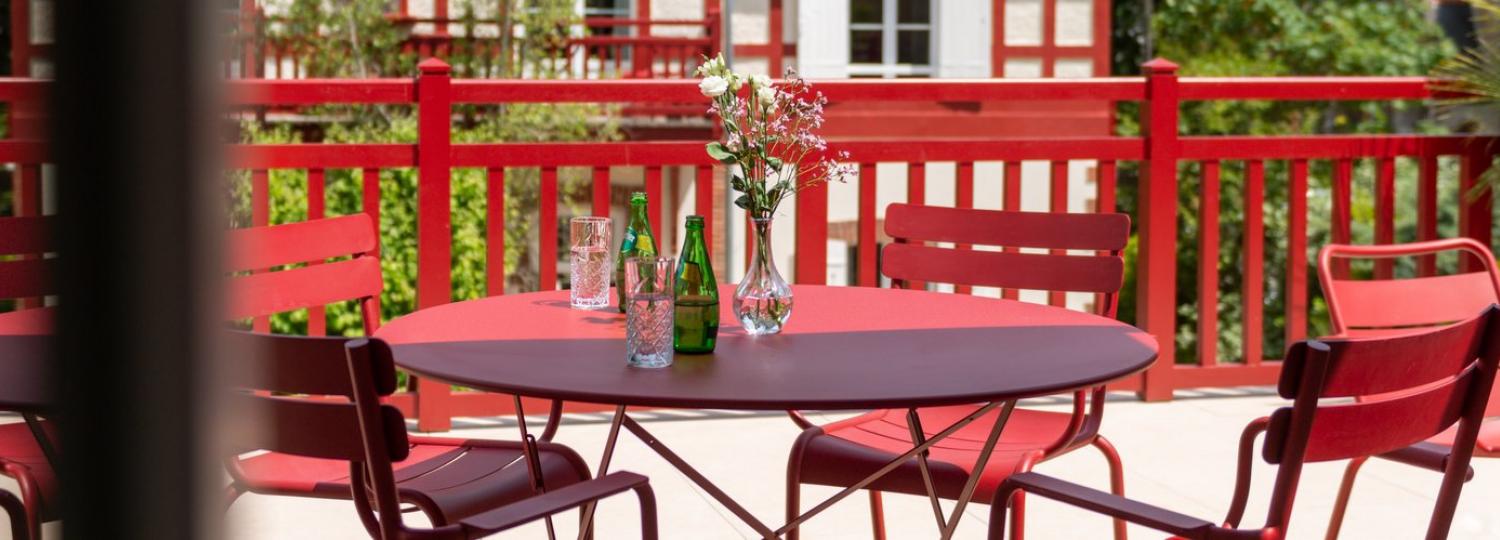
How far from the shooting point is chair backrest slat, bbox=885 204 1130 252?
2.96 meters

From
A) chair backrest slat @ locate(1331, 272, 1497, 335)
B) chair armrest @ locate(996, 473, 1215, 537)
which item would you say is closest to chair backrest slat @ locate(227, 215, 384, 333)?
chair armrest @ locate(996, 473, 1215, 537)

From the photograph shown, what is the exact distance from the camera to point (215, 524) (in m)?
0.30

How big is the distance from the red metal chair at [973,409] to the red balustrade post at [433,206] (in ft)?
4.79

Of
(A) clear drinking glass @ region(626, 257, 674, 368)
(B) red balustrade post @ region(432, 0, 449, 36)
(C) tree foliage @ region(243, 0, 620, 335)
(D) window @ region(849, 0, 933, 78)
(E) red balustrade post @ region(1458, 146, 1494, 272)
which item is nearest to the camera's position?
(A) clear drinking glass @ region(626, 257, 674, 368)

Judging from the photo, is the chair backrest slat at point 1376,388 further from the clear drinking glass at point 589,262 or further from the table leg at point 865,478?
the clear drinking glass at point 589,262

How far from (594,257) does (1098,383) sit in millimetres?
941

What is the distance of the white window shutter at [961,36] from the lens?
49.6 feet

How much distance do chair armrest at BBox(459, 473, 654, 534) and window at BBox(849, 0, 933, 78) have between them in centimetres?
1315

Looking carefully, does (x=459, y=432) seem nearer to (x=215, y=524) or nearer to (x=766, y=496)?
(x=766, y=496)

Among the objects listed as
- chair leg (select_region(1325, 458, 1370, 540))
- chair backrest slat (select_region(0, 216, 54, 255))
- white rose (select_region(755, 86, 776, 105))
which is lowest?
chair leg (select_region(1325, 458, 1370, 540))

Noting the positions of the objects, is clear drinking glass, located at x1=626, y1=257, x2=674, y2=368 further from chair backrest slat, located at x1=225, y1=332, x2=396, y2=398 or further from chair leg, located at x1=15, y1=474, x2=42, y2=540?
chair leg, located at x1=15, y1=474, x2=42, y2=540

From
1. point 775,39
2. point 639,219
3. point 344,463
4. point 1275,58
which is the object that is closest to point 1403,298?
point 639,219

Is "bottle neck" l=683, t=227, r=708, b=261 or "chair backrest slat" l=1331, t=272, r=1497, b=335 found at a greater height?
"bottle neck" l=683, t=227, r=708, b=261

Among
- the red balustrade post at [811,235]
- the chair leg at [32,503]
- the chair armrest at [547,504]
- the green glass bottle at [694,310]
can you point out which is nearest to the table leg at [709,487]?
the green glass bottle at [694,310]
